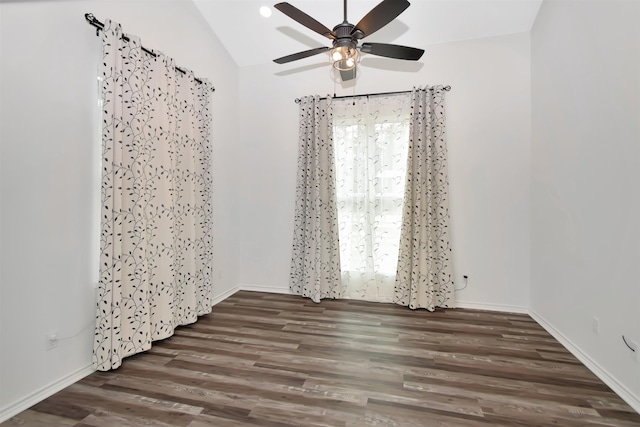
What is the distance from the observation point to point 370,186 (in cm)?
338

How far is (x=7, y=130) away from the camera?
1.58 metres

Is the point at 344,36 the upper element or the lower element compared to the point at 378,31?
lower

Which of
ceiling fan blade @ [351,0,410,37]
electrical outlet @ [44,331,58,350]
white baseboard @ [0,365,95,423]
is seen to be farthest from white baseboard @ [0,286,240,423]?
ceiling fan blade @ [351,0,410,37]

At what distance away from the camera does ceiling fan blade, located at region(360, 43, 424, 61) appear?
2.11 meters

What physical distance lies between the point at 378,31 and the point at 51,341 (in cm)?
401

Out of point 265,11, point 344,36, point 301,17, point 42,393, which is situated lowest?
point 42,393

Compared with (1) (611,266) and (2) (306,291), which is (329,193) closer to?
(2) (306,291)

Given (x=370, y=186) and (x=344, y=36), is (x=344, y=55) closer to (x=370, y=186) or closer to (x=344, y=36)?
(x=344, y=36)

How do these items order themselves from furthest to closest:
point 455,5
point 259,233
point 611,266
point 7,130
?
1. point 259,233
2. point 455,5
3. point 611,266
4. point 7,130

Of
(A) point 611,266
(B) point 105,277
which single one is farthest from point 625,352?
(B) point 105,277

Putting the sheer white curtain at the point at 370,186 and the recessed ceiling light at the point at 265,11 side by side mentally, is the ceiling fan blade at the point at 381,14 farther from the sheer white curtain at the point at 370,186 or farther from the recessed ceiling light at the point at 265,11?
the recessed ceiling light at the point at 265,11

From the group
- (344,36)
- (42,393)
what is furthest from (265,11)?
(42,393)

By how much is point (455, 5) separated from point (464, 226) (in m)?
2.31

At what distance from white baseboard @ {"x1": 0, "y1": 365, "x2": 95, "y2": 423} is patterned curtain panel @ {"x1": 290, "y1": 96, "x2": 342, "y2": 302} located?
2.17m
